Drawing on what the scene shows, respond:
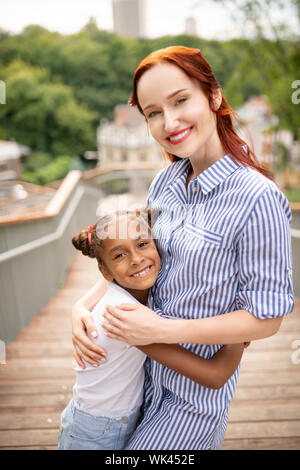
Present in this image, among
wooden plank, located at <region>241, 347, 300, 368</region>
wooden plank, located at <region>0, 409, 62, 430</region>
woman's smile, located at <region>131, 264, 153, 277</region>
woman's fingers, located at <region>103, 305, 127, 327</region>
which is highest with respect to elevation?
woman's smile, located at <region>131, 264, 153, 277</region>

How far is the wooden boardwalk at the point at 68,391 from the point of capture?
1.62 m

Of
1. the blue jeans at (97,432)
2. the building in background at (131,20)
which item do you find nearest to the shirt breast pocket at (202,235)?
the blue jeans at (97,432)

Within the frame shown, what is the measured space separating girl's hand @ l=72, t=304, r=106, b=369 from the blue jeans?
0.16 metres

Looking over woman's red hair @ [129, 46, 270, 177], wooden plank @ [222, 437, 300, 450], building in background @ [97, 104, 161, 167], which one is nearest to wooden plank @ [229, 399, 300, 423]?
wooden plank @ [222, 437, 300, 450]

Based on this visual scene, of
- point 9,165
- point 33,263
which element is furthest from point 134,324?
point 9,165

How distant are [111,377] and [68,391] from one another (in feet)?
3.89

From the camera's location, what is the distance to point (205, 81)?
34.6 inches

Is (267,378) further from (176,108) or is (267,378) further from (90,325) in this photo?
(176,108)

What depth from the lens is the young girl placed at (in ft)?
2.89

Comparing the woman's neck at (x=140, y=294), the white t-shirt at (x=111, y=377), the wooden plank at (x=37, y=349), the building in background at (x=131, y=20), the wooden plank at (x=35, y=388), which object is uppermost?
the building in background at (x=131, y=20)

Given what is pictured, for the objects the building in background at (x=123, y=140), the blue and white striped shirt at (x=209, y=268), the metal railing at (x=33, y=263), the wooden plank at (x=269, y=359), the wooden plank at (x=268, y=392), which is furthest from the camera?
the building in background at (x=123, y=140)

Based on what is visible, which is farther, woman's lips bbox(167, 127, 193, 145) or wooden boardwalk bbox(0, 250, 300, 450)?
wooden boardwalk bbox(0, 250, 300, 450)

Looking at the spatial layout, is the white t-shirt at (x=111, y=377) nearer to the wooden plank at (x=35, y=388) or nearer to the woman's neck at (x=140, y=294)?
the woman's neck at (x=140, y=294)

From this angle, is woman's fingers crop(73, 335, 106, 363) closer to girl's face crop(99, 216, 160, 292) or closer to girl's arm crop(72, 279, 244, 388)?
girl's arm crop(72, 279, 244, 388)
